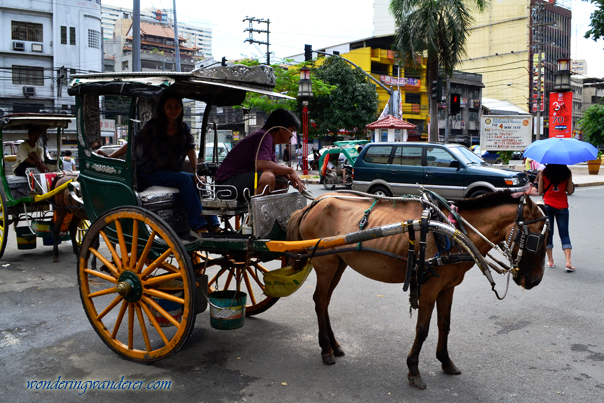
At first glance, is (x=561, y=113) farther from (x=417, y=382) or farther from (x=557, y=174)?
(x=417, y=382)

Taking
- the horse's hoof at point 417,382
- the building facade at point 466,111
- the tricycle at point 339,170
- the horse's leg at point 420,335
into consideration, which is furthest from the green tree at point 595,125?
the horse's hoof at point 417,382

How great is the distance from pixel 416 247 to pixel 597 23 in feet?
90.0

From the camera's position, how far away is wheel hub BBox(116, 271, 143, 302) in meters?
4.02

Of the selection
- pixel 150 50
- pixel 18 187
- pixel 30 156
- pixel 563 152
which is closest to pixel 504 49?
pixel 150 50

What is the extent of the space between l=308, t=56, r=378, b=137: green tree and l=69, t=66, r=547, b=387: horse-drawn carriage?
29.5m

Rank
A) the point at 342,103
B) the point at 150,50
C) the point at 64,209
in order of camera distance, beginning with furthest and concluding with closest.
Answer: the point at 150,50, the point at 342,103, the point at 64,209

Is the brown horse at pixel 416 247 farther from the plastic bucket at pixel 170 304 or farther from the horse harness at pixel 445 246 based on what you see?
the plastic bucket at pixel 170 304

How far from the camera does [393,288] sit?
20.9 feet

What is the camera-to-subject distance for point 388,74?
150 ft

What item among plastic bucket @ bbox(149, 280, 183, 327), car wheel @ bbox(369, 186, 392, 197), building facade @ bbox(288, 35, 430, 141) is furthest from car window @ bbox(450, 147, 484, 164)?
building facade @ bbox(288, 35, 430, 141)

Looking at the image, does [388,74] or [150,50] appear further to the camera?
[150,50]

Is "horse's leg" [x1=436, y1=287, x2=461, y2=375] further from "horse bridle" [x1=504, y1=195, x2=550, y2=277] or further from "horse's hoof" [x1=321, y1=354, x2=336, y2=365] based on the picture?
"horse's hoof" [x1=321, y1=354, x2=336, y2=365]

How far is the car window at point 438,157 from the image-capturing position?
13.9 m

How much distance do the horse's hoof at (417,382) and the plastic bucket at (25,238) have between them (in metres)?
6.85
